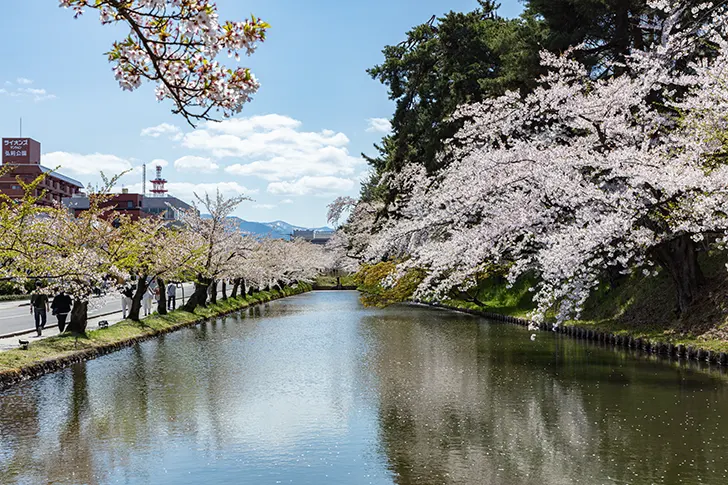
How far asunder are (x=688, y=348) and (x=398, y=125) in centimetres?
2370

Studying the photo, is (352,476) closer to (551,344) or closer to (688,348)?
(688,348)

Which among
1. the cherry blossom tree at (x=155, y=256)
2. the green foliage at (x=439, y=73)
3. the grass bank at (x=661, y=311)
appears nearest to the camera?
the grass bank at (x=661, y=311)

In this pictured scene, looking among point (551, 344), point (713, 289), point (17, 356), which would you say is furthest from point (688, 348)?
point (17, 356)

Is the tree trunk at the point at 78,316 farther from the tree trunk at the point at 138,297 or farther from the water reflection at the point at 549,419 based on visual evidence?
the water reflection at the point at 549,419

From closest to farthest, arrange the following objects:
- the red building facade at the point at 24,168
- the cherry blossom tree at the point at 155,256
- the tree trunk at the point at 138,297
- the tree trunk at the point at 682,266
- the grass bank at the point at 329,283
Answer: the tree trunk at the point at 682,266 < the cherry blossom tree at the point at 155,256 < the tree trunk at the point at 138,297 < the grass bank at the point at 329,283 < the red building facade at the point at 24,168

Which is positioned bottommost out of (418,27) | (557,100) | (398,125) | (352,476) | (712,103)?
(352,476)

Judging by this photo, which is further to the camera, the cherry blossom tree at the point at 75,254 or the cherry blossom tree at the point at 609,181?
the cherry blossom tree at the point at 75,254

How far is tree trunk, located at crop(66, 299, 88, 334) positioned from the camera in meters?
19.8

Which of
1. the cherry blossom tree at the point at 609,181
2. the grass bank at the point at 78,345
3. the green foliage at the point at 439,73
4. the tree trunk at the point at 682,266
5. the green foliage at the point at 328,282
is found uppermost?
the green foliage at the point at 439,73

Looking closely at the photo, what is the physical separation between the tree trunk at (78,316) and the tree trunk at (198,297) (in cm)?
1229

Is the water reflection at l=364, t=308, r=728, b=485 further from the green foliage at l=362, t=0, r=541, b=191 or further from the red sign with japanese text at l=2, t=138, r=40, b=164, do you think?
the red sign with japanese text at l=2, t=138, r=40, b=164

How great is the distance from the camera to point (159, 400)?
12914mm

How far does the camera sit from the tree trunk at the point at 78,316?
19.8 metres

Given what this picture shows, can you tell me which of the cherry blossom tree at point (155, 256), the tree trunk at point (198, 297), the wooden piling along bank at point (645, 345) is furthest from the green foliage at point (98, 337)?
the wooden piling along bank at point (645, 345)
